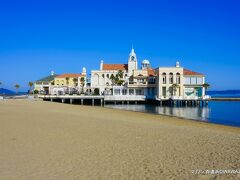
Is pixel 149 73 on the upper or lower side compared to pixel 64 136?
upper

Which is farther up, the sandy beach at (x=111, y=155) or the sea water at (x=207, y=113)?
the sandy beach at (x=111, y=155)

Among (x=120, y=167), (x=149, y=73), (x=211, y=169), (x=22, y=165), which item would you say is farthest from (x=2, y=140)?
(x=149, y=73)

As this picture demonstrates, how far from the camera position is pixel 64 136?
13.2 meters

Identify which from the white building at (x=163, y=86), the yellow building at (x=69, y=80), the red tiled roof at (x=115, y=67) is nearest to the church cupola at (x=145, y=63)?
the red tiled roof at (x=115, y=67)

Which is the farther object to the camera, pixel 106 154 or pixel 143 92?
pixel 143 92

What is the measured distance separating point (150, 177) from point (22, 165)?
3473 mm

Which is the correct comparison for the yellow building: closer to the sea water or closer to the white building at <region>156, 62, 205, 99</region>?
the white building at <region>156, 62, 205, 99</region>

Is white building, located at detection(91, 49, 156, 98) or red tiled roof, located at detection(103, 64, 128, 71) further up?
red tiled roof, located at detection(103, 64, 128, 71)

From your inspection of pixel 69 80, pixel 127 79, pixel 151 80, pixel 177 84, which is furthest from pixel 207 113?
pixel 69 80

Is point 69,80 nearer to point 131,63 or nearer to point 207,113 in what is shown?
point 131,63

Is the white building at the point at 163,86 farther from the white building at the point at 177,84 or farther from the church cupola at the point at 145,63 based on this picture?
the church cupola at the point at 145,63

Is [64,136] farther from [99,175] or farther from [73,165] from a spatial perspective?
[99,175]

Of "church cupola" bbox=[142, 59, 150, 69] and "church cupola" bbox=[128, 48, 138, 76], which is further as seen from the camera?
"church cupola" bbox=[128, 48, 138, 76]

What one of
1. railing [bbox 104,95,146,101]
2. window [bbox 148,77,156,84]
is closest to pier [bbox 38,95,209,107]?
railing [bbox 104,95,146,101]
